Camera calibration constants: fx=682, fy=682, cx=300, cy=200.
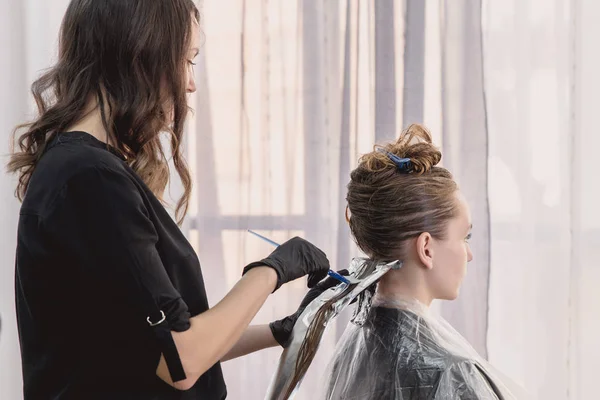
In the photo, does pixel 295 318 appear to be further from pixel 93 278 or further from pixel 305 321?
pixel 93 278

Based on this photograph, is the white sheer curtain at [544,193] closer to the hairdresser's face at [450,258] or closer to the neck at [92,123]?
the hairdresser's face at [450,258]

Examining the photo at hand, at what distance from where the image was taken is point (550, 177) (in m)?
1.80

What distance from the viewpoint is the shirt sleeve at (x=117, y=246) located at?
94 centimetres

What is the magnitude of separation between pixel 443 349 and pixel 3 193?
5.50ft

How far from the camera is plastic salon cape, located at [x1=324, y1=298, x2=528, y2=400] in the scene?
1.15 metres

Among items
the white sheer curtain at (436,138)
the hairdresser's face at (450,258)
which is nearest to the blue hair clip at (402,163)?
the hairdresser's face at (450,258)

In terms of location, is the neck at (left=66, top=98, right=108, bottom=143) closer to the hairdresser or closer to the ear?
the hairdresser

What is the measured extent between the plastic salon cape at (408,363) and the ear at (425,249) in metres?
0.08

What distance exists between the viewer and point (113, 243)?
3.07 feet

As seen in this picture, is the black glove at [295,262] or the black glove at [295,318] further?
the black glove at [295,318]

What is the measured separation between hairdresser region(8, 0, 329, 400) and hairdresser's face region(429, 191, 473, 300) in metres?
0.29

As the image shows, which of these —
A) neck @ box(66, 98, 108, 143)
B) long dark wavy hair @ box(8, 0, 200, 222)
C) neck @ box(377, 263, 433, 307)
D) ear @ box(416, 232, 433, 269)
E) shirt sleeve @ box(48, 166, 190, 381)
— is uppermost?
long dark wavy hair @ box(8, 0, 200, 222)

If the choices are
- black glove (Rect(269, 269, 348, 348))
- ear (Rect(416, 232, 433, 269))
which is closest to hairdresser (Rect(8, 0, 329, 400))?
black glove (Rect(269, 269, 348, 348))

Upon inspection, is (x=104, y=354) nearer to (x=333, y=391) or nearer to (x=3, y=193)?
(x=333, y=391)
